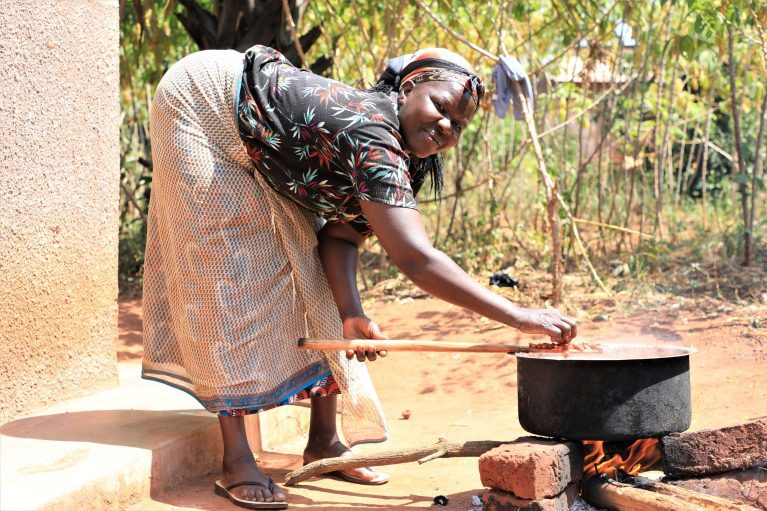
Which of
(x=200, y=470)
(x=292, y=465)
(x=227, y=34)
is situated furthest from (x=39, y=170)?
(x=227, y=34)

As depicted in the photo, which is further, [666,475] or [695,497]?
[666,475]

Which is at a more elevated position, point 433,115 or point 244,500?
point 433,115

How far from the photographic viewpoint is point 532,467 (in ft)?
8.01

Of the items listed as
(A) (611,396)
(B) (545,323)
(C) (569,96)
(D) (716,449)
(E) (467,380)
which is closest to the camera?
(B) (545,323)

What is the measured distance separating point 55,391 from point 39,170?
0.83m

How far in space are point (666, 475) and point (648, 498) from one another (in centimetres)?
30

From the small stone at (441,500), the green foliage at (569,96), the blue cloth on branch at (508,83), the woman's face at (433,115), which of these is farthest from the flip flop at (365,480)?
the green foliage at (569,96)

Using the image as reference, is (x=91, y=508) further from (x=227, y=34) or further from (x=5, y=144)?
(x=227, y=34)

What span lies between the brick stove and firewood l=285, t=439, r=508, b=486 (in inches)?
8.5

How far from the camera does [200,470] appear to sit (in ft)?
10.2

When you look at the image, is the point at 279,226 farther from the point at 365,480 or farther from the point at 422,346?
the point at 365,480

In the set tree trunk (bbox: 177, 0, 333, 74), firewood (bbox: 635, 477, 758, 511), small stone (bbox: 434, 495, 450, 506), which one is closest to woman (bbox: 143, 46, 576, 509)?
small stone (bbox: 434, 495, 450, 506)

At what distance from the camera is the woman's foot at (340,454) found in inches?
123

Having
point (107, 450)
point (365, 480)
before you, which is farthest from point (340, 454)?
point (107, 450)
